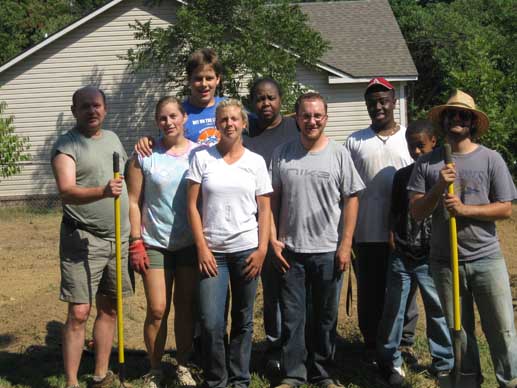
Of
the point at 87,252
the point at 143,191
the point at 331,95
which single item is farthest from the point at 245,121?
the point at 331,95

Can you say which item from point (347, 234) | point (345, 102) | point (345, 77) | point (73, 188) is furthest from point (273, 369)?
point (345, 102)

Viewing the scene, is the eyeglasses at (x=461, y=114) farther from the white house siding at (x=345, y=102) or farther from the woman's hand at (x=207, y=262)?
the white house siding at (x=345, y=102)

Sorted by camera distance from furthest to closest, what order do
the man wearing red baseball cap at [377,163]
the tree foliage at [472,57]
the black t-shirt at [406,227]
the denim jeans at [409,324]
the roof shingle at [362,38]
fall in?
1. the roof shingle at [362,38]
2. the tree foliage at [472,57]
3. the denim jeans at [409,324]
4. the man wearing red baseball cap at [377,163]
5. the black t-shirt at [406,227]

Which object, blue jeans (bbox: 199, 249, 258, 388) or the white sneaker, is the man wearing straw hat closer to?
blue jeans (bbox: 199, 249, 258, 388)

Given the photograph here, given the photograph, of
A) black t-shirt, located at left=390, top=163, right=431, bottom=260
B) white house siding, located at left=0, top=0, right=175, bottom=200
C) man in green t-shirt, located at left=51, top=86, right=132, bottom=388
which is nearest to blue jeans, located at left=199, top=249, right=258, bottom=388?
man in green t-shirt, located at left=51, top=86, right=132, bottom=388

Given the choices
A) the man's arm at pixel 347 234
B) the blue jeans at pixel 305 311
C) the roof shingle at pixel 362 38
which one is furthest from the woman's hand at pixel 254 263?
the roof shingle at pixel 362 38

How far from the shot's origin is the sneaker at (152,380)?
17.8 feet

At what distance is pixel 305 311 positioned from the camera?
538 cm

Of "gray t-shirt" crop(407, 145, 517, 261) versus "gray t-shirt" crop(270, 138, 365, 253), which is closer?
"gray t-shirt" crop(407, 145, 517, 261)

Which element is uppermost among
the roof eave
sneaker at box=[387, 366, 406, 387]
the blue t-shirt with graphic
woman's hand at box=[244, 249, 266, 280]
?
the roof eave

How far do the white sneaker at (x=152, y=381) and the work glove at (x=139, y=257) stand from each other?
0.82 meters

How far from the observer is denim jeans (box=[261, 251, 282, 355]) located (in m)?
5.56

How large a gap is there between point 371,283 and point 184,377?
1.58 meters

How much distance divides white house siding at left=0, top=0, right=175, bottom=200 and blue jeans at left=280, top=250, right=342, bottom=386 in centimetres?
1396
